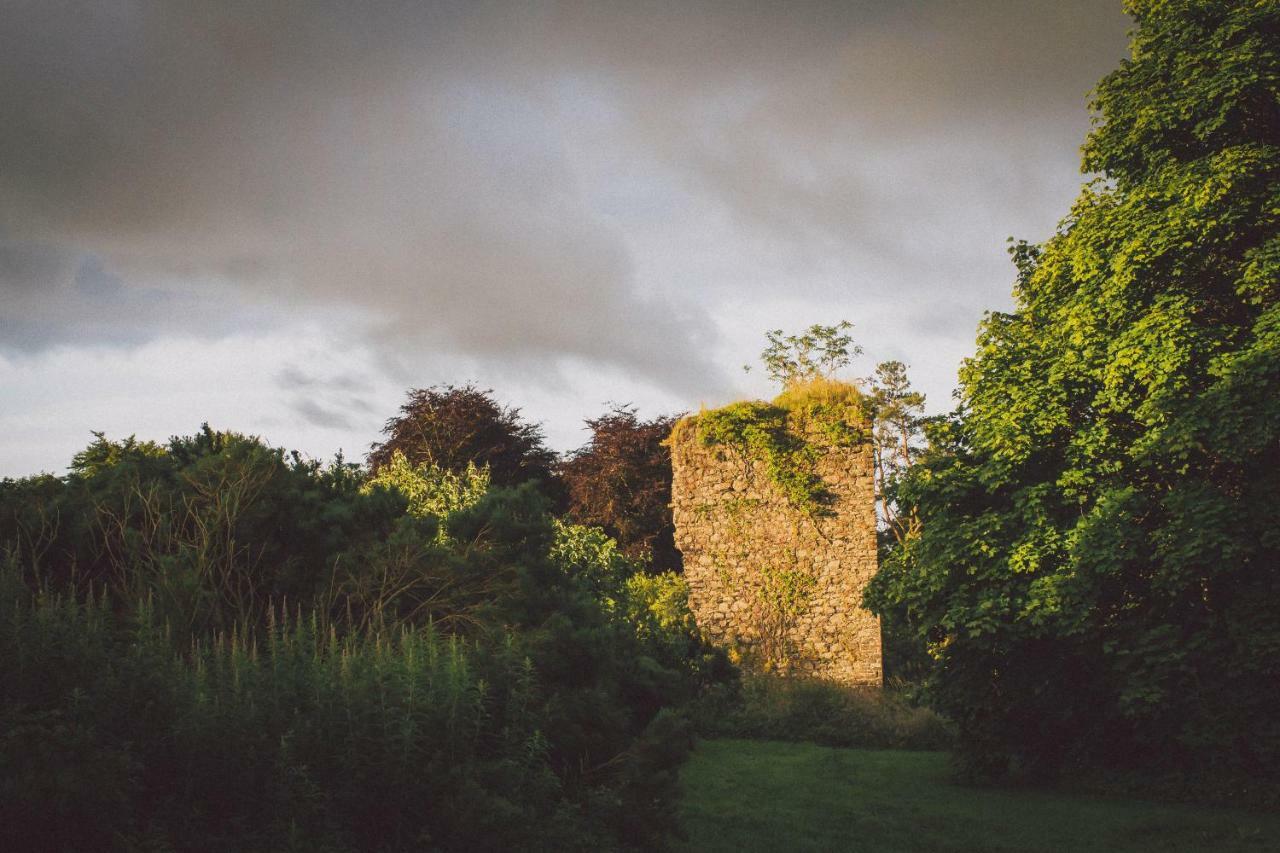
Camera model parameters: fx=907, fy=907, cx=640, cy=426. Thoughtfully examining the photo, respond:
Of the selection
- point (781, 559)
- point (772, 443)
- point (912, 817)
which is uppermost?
point (772, 443)

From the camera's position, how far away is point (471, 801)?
16.6 feet

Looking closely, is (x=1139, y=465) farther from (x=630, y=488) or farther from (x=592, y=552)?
(x=630, y=488)

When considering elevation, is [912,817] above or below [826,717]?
above

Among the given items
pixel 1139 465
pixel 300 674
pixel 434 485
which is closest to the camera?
pixel 300 674

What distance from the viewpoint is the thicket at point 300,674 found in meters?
4.49

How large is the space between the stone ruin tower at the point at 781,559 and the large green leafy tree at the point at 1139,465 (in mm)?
6034

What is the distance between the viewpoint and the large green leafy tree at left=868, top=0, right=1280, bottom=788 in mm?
10148

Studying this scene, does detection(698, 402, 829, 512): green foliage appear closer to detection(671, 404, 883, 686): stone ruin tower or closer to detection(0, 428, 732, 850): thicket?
detection(671, 404, 883, 686): stone ruin tower

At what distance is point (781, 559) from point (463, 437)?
12.8 m

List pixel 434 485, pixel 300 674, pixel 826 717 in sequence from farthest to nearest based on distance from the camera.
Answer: pixel 434 485 < pixel 826 717 < pixel 300 674

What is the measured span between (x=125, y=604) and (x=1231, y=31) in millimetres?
13519

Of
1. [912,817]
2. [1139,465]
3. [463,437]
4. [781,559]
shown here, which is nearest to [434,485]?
[463,437]

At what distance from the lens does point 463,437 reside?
1129 inches

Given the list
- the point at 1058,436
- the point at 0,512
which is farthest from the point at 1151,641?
the point at 0,512
